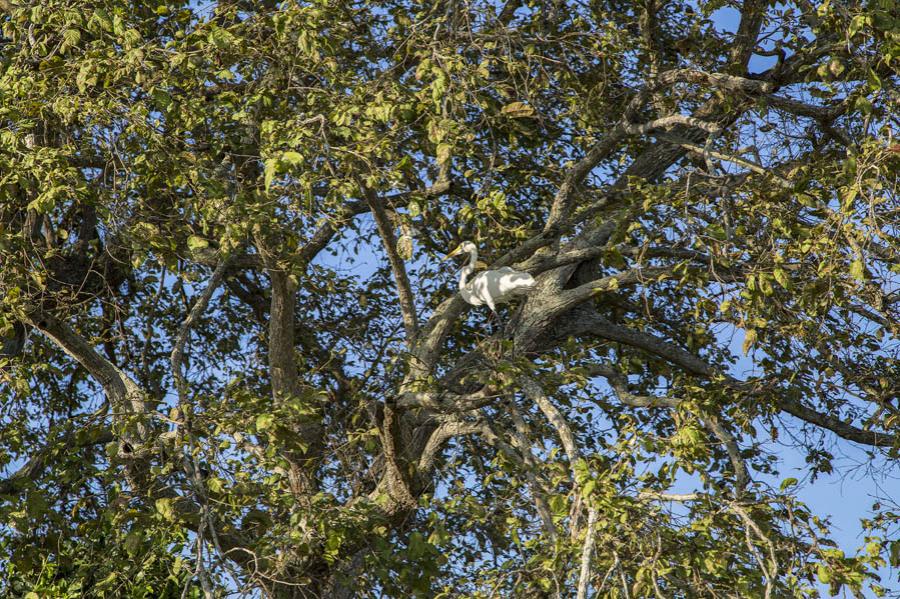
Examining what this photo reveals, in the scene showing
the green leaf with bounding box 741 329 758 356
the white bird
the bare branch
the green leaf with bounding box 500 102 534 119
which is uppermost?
the green leaf with bounding box 500 102 534 119

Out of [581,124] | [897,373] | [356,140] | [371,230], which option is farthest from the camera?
[371,230]

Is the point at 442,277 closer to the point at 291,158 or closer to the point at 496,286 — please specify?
the point at 496,286

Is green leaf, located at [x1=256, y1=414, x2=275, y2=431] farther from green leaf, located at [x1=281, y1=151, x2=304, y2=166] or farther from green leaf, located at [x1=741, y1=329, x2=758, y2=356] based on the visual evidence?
green leaf, located at [x1=741, y1=329, x2=758, y2=356]

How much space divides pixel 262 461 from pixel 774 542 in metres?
2.87

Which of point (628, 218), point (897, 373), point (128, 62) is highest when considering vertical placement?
point (128, 62)

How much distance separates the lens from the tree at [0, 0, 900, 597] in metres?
6.26

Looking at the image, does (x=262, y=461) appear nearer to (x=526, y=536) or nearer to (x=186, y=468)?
(x=186, y=468)

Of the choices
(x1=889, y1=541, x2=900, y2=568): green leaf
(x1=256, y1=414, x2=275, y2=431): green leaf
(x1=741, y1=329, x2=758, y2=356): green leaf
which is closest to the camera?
(x1=889, y1=541, x2=900, y2=568): green leaf

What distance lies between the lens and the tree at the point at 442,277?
6258 mm

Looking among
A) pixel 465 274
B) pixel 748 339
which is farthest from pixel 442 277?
pixel 748 339

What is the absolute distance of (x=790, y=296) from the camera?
314 inches

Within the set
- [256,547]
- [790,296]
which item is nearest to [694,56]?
[790,296]

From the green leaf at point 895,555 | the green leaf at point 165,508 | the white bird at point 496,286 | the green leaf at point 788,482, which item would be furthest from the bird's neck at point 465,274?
the green leaf at point 895,555

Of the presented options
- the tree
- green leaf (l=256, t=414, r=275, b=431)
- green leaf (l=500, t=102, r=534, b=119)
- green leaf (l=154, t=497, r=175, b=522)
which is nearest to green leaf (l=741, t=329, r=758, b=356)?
the tree
